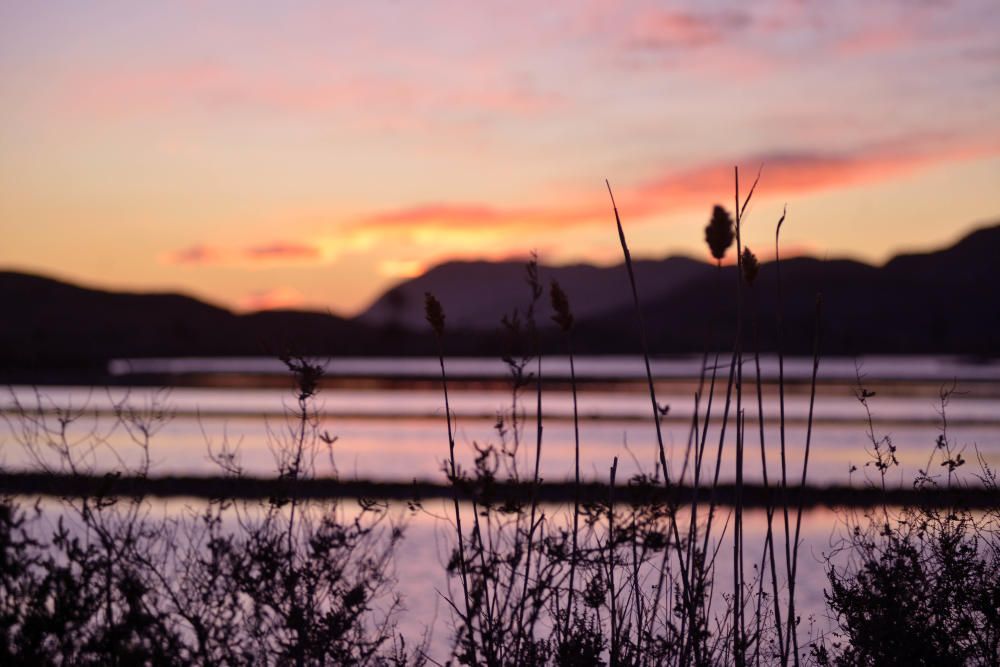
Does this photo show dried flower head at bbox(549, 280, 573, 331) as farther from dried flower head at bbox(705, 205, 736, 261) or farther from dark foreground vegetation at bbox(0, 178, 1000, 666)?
dried flower head at bbox(705, 205, 736, 261)

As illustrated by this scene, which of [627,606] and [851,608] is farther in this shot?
[851,608]

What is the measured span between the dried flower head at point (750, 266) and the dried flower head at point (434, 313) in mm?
1099

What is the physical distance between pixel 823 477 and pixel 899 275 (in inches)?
6684

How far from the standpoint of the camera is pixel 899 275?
7298 inches

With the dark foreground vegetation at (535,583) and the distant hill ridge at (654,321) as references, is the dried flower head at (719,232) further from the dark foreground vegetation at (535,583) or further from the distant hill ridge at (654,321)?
the distant hill ridge at (654,321)

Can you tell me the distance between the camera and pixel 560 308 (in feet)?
12.4

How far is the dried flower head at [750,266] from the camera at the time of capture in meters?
4.06

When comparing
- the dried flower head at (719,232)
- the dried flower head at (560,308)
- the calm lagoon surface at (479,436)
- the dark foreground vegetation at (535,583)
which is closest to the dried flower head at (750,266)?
the dark foreground vegetation at (535,583)

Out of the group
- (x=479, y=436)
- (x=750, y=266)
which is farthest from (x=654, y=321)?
(x=750, y=266)

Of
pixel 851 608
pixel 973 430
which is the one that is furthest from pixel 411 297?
pixel 851 608

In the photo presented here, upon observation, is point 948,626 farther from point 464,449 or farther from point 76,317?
point 76,317

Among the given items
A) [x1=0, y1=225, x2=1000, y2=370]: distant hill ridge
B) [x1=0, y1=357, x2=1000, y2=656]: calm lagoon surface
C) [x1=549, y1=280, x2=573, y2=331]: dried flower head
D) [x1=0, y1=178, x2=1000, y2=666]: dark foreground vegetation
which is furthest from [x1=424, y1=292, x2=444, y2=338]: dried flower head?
[x1=0, y1=225, x2=1000, y2=370]: distant hill ridge

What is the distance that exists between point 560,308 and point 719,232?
1.91 ft

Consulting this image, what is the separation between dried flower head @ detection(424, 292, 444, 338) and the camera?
3947mm
